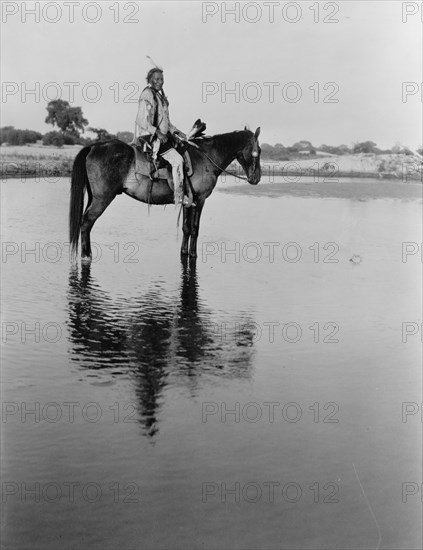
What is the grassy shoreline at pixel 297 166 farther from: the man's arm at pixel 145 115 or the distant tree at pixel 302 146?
the man's arm at pixel 145 115

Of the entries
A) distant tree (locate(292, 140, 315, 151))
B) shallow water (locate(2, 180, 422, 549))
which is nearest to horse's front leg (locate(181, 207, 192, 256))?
shallow water (locate(2, 180, 422, 549))

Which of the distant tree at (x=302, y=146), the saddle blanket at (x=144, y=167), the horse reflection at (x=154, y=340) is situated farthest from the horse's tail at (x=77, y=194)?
the distant tree at (x=302, y=146)

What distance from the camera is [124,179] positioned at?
1127 cm

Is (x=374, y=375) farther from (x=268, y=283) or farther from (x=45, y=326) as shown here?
(x=268, y=283)

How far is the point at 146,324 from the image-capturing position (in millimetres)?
7688

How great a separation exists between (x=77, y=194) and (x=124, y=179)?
0.77 meters

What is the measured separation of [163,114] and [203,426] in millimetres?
6822

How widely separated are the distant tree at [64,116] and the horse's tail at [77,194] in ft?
58.6

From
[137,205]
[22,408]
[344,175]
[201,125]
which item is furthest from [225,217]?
[344,175]

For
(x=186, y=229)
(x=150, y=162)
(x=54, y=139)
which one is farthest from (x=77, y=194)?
(x=54, y=139)

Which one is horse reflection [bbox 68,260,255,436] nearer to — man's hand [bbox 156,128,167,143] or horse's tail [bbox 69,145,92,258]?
horse's tail [bbox 69,145,92,258]

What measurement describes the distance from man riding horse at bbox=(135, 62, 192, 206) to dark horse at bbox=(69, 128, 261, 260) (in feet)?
1.50

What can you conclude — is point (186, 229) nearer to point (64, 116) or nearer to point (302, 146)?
point (64, 116)

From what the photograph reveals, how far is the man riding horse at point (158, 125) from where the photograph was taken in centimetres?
1072
